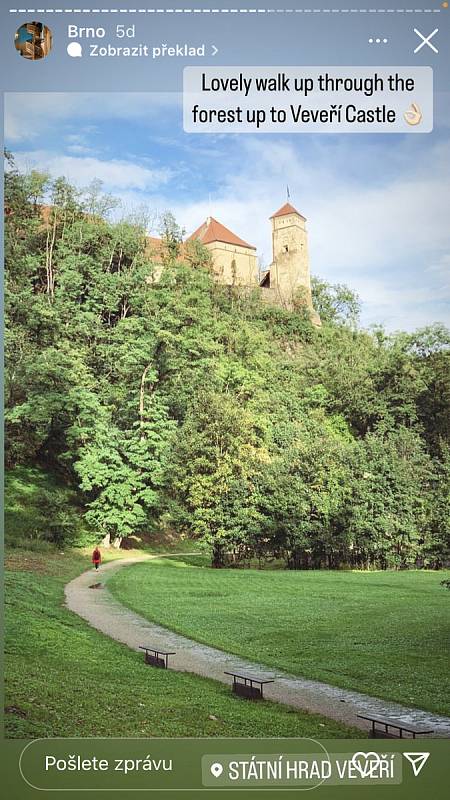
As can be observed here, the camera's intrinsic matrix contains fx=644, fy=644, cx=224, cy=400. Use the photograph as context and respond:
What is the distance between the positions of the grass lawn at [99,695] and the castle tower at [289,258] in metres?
5.16

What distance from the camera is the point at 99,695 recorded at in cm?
547

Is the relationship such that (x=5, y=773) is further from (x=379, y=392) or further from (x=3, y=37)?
(x=379, y=392)

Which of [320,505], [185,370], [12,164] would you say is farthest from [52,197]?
[320,505]

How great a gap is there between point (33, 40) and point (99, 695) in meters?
5.23

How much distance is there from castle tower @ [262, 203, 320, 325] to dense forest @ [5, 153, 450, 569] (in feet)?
3.04

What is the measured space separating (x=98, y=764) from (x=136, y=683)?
157 centimetres

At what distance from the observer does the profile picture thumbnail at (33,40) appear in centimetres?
472

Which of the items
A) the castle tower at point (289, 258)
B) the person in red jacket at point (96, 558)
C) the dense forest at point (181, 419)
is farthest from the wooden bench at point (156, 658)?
the castle tower at point (289, 258)

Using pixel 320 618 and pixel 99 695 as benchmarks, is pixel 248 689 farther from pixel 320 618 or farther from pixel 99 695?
pixel 320 618

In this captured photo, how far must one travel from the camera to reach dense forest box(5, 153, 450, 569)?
9.68 metres

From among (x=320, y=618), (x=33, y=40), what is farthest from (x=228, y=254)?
(x=33, y=40)

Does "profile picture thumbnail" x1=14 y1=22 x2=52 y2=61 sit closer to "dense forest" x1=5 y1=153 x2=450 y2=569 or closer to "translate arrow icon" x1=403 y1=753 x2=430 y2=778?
"dense forest" x1=5 y1=153 x2=450 y2=569

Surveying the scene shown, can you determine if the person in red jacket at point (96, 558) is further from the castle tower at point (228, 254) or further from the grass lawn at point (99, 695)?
the castle tower at point (228, 254)

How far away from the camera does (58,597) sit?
7.61 metres
